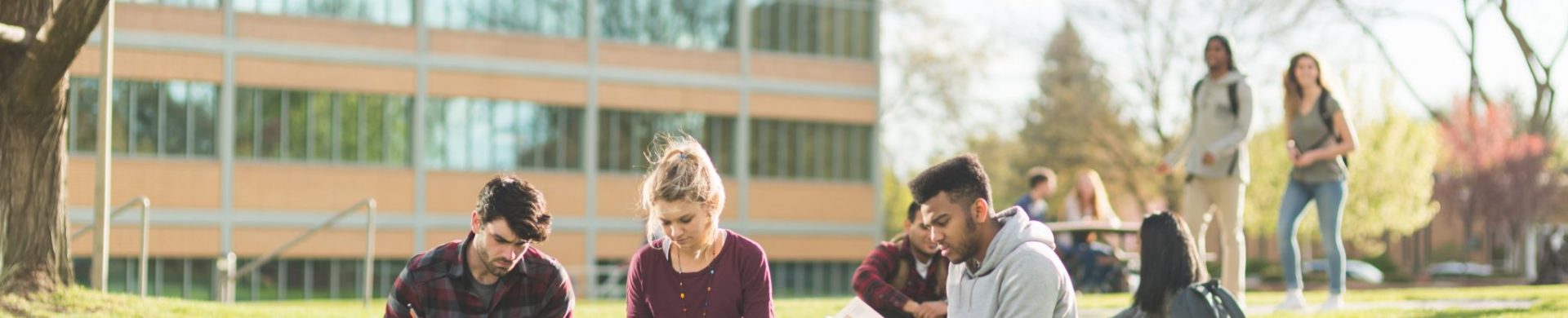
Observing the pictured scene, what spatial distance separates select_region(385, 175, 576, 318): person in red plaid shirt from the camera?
5543 mm

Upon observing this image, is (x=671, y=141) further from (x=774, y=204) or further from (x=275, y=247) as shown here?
(x=774, y=204)

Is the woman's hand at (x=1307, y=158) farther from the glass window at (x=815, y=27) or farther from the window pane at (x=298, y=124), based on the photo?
the glass window at (x=815, y=27)

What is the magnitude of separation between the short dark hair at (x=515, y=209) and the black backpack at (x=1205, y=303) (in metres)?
2.31

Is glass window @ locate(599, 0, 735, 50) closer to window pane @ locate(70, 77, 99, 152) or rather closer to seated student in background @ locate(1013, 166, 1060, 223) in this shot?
window pane @ locate(70, 77, 99, 152)

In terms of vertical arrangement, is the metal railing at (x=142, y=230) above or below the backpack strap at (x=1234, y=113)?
below

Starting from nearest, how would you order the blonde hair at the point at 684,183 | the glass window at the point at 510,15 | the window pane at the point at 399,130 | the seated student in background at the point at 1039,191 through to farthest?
the blonde hair at the point at 684,183, the seated student in background at the point at 1039,191, the window pane at the point at 399,130, the glass window at the point at 510,15

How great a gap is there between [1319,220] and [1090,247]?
21.7 feet

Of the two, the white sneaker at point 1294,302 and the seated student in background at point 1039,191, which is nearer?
the white sneaker at point 1294,302

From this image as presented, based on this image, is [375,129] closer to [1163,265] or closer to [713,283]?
[713,283]

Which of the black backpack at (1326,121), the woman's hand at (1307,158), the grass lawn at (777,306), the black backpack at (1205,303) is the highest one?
the black backpack at (1326,121)

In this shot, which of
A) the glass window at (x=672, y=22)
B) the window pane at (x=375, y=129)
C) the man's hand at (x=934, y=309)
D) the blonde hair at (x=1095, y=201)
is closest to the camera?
the man's hand at (x=934, y=309)

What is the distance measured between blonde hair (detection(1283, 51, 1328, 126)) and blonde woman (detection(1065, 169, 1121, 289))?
601 centimetres

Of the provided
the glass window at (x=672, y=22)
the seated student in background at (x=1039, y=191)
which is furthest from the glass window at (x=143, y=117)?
the seated student in background at (x=1039, y=191)

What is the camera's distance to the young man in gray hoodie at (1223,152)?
997cm
